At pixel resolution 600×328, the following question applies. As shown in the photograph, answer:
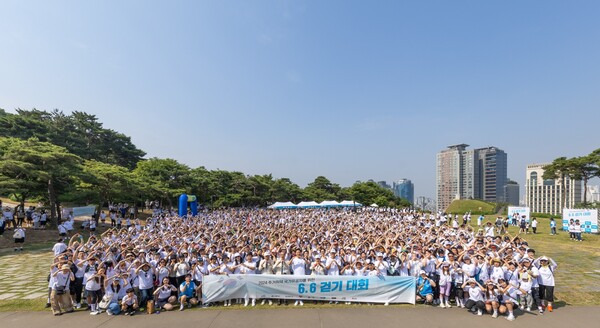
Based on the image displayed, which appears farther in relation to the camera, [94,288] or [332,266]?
[332,266]

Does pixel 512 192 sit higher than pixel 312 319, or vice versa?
pixel 512 192

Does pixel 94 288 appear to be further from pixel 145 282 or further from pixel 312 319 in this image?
pixel 312 319

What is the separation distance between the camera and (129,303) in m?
7.98

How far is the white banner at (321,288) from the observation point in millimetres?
8633

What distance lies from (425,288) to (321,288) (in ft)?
10.2

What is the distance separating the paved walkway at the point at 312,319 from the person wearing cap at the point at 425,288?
406 millimetres

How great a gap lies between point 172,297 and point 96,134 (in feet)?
178

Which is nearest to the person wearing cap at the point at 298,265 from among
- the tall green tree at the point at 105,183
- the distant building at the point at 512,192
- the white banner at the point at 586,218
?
the tall green tree at the point at 105,183

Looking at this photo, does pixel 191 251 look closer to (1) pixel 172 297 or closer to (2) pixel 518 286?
(1) pixel 172 297

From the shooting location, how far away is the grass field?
893cm

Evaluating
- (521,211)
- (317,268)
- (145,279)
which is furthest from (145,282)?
(521,211)

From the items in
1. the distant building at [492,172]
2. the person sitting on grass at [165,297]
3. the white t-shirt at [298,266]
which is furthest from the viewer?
the distant building at [492,172]

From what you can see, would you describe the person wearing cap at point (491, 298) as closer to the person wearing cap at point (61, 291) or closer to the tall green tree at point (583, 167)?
the person wearing cap at point (61, 291)

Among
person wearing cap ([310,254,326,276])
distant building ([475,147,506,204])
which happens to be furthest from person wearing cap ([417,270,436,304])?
distant building ([475,147,506,204])
